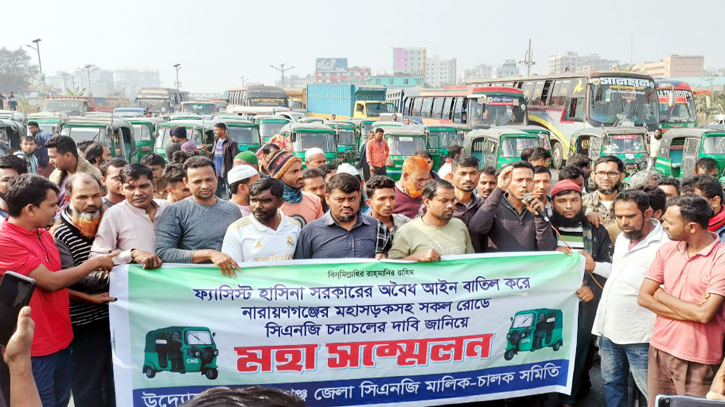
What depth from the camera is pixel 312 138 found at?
17.4m

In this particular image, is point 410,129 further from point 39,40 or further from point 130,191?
point 39,40

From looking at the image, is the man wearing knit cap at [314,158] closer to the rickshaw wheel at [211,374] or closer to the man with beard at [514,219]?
the man with beard at [514,219]

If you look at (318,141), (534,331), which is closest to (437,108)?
(318,141)

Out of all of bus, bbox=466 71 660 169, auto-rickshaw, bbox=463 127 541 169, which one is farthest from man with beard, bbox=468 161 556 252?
bus, bbox=466 71 660 169

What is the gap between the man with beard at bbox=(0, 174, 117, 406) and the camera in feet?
10.8

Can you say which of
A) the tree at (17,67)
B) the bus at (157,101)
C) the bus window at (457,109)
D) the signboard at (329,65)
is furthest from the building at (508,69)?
the bus window at (457,109)

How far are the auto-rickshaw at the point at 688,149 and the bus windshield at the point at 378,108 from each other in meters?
21.9

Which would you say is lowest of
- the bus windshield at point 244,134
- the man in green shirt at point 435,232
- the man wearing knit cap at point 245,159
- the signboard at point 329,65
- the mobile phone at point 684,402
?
the bus windshield at point 244,134

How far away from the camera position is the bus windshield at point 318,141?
56.5 feet

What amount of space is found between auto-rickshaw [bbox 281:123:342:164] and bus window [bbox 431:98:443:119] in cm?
1220

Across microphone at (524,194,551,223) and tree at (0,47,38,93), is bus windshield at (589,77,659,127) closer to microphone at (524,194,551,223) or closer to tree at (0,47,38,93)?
microphone at (524,194,551,223)

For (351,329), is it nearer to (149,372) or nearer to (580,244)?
(149,372)

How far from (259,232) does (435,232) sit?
124 centimetres

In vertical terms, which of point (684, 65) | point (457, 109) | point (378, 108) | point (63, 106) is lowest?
point (378, 108)
